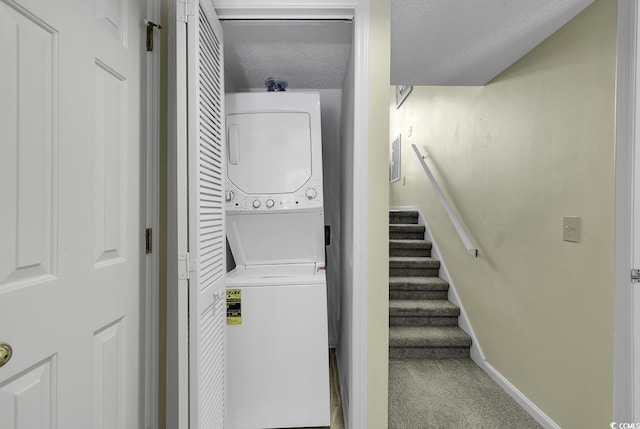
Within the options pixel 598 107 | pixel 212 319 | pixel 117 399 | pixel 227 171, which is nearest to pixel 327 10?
pixel 227 171

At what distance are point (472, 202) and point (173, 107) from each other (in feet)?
7.67

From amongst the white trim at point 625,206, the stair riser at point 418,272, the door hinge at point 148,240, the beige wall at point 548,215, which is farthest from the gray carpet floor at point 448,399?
the door hinge at point 148,240

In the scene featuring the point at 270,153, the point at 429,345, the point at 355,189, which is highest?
the point at 270,153

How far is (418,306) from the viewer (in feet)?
8.93

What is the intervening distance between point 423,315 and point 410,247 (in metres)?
0.87

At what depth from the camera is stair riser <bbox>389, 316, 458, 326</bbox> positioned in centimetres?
267

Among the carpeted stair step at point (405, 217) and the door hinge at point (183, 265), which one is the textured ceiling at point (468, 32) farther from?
the carpeted stair step at point (405, 217)

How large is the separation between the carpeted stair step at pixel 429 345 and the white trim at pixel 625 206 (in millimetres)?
1317

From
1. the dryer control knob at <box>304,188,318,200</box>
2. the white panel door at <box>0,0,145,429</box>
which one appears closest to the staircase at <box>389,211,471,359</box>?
the dryer control knob at <box>304,188,318,200</box>

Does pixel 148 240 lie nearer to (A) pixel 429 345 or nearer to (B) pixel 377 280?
(B) pixel 377 280

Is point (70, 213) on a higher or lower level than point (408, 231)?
higher

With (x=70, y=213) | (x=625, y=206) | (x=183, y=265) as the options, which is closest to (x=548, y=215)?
(x=625, y=206)

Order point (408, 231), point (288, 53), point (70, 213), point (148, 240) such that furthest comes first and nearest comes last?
point (408, 231), point (288, 53), point (148, 240), point (70, 213)

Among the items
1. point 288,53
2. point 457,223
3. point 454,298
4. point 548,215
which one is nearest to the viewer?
point 548,215
